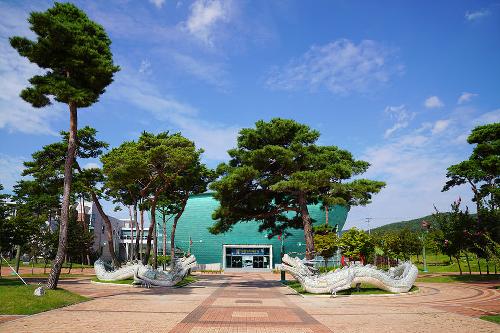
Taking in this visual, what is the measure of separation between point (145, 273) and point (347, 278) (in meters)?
13.2

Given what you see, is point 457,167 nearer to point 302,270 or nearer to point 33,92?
point 302,270

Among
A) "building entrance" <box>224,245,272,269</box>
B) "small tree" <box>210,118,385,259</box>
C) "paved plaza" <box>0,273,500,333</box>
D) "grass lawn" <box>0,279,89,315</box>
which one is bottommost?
"building entrance" <box>224,245,272,269</box>

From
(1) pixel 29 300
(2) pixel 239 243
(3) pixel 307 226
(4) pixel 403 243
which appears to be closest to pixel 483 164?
(3) pixel 307 226

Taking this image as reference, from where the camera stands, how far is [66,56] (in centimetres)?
2006

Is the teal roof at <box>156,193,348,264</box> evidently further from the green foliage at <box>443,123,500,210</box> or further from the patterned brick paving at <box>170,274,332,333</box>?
the patterned brick paving at <box>170,274,332,333</box>

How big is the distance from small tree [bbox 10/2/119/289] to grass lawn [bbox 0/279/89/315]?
2.05 meters

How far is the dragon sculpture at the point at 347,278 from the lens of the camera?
2052cm

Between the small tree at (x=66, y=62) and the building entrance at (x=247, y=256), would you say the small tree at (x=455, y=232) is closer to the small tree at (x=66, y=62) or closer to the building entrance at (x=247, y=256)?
the small tree at (x=66, y=62)

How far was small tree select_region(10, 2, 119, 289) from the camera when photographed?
19125mm

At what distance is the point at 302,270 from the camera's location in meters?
21.6

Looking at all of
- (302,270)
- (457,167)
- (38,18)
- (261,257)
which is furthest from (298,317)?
(261,257)

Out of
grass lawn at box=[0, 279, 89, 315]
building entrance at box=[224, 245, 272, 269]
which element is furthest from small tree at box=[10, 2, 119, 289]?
building entrance at box=[224, 245, 272, 269]

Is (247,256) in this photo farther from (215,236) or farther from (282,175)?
(282,175)

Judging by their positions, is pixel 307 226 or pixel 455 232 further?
pixel 455 232
